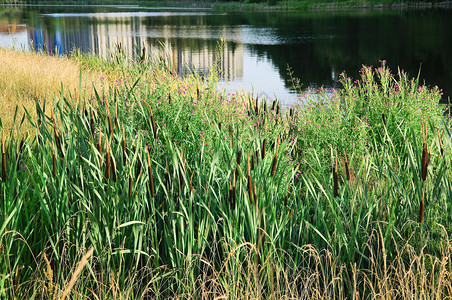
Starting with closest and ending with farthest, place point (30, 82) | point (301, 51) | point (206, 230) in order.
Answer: point (206, 230), point (30, 82), point (301, 51)

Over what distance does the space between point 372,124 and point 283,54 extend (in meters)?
16.4

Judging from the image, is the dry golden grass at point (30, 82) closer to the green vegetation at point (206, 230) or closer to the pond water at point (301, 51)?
the pond water at point (301, 51)

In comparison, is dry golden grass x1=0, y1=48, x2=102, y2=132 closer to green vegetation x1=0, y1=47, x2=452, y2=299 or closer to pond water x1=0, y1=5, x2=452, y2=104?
pond water x1=0, y1=5, x2=452, y2=104

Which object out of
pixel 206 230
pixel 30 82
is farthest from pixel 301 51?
pixel 206 230

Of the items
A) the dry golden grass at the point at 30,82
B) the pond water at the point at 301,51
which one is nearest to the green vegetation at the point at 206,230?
the dry golden grass at the point at 30,82

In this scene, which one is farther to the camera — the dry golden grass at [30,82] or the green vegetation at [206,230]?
the dry golden grass at [30,82]

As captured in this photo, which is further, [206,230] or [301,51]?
[301,51]

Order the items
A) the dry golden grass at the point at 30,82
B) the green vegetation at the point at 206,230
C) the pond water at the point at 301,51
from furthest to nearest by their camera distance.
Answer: the pond water at the point at 301,51 → the dry golden grass at the point at 30,82 → the green vegetation at the point at 206,230

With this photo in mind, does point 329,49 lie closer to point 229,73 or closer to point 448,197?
point 229,73

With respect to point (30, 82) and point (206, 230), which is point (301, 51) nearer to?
point (30, 82)

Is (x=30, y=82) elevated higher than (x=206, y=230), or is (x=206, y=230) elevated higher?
(x=30, y=82)

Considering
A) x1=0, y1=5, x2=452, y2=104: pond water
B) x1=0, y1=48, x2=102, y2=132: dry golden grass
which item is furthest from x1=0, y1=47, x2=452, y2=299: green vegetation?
x1=0, y1=5, x2=452, y2=104: pond water

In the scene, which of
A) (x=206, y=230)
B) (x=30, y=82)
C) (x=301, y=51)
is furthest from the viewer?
(x=301, y=51)

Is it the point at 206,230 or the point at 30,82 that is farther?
the point at 30,82
